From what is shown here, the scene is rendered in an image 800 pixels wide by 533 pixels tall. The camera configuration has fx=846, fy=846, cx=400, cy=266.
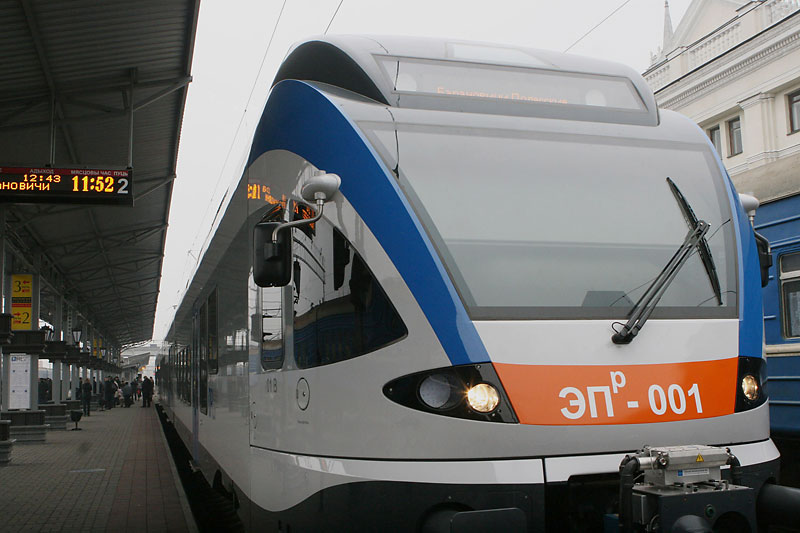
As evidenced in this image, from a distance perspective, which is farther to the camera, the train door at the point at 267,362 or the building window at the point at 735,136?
the building window at the point at 735,136

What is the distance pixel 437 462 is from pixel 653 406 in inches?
38.3

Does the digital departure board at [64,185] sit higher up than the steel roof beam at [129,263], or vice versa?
the steel roof beam at [129,263]

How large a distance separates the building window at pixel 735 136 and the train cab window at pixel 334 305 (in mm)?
25617

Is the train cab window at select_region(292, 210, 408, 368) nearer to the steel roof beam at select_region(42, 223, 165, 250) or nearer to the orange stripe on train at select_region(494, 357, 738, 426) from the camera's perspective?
the orange stripe on train at select_region(494, 357, 738, 426)

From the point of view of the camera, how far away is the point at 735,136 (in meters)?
27.7

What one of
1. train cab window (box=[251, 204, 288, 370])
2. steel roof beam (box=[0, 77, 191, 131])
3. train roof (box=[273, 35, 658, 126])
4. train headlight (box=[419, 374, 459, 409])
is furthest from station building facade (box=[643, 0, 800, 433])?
train headlight (box=[419, 374, 459, 409])

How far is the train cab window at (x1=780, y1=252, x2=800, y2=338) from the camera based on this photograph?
7.72 meters

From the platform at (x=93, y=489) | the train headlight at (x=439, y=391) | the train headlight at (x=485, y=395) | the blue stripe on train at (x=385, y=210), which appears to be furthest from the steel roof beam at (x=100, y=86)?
the train headlight at (x=485, y=395)

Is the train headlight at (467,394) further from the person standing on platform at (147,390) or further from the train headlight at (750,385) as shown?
the person standing on platform at (147,390)

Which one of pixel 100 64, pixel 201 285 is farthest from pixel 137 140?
pixel 201 285

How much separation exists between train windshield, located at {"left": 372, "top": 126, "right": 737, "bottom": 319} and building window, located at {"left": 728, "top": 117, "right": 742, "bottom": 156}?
25.0 metres

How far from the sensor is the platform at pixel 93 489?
29.9 ft

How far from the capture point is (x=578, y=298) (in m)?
3.81

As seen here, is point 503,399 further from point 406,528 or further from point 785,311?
point 785,311
